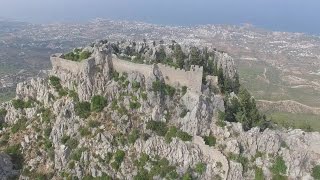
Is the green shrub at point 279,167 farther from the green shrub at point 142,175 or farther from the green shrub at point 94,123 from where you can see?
the green shrub at point 94,123

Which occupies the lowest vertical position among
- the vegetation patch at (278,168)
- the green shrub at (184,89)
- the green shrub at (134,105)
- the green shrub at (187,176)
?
the green shrub at (187,176)

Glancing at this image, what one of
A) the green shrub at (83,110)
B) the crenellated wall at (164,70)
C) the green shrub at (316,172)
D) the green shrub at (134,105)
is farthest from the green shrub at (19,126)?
the green shrub at (316,172)

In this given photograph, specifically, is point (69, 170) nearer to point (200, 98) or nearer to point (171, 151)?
point (171, 151)

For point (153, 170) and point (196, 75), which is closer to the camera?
point (153, 170)

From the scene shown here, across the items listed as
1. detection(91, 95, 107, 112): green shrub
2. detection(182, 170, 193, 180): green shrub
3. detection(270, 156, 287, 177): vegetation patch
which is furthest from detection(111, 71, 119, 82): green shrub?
detection(270, 156, 287, 177): vegetation patch

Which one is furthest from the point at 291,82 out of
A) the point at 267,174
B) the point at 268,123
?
the point at 267,174

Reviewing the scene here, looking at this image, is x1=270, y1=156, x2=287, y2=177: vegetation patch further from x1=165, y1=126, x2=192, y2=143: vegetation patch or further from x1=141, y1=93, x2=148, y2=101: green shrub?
x1=141, y1=93, x2=148, y2=101: green shrub

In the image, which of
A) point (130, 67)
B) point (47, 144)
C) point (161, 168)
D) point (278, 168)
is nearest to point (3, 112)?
point (47, 144)

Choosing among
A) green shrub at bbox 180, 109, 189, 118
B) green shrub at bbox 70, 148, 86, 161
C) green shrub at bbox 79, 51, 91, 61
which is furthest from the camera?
green shrub at bbox 79, 51, 91, 61
